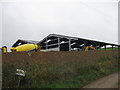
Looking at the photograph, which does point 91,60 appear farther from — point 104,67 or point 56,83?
point 56,83

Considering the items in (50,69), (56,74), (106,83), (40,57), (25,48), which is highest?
(25,48)

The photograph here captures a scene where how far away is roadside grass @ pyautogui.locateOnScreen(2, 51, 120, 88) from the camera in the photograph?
7.52m

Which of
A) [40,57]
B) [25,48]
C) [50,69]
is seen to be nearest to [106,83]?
[50,69]

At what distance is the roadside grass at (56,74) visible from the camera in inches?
296

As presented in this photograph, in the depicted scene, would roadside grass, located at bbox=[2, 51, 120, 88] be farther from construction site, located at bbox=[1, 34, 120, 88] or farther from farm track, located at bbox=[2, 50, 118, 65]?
farm track, located at bbox=[2, 50, 118, 65]

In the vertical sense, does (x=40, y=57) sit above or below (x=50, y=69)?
above

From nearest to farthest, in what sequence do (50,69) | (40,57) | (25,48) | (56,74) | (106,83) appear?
(106,83)
(56,74)
(50,69)
(40,57)
(25,48)

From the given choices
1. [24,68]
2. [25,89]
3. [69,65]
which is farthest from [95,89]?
[24,68]

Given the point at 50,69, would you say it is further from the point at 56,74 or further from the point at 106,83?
the point at 106,83

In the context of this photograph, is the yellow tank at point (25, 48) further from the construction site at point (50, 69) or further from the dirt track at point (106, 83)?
the dirt track at point (106, 83)

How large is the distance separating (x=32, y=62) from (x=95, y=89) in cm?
410

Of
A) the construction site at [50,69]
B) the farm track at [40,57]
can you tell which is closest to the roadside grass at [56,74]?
the construction site at [50,69]

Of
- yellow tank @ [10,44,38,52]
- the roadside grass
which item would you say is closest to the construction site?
the roadside grass

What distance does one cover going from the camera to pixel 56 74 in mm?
8406
